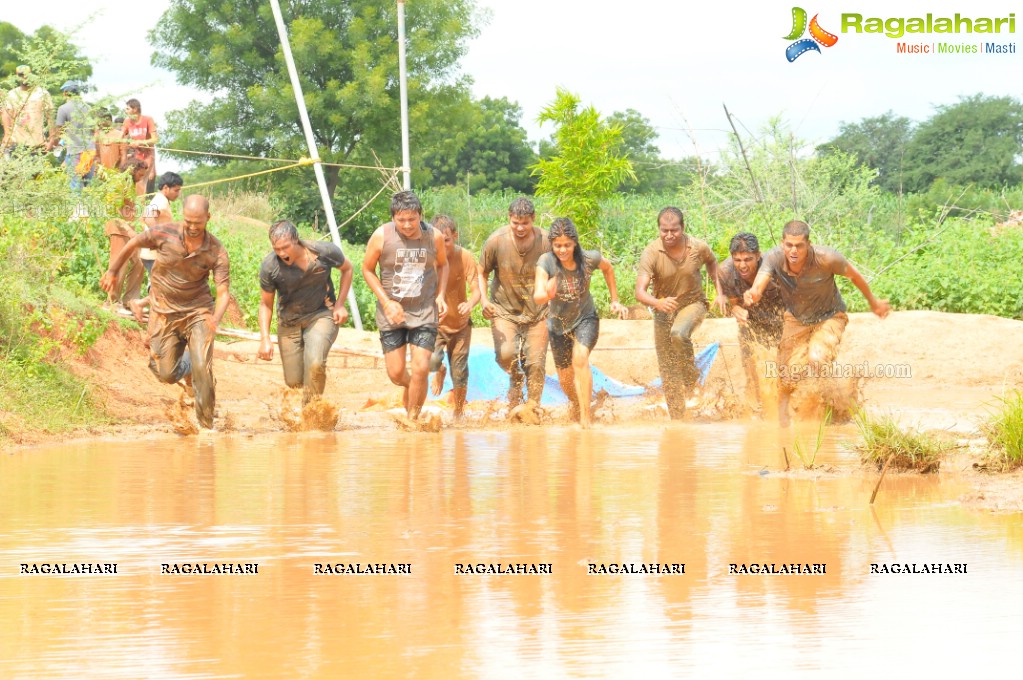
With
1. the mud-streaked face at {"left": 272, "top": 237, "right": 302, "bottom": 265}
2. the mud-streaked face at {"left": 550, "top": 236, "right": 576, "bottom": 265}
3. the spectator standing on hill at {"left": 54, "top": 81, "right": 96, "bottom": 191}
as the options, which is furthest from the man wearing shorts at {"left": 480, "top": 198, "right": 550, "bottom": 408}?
the spectator standing on hill at {"left": 54, "top": 81, "right": 96, "bottom": 191}

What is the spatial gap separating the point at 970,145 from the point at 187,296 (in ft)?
164

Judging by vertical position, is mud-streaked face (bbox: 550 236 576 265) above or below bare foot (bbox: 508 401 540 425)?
above

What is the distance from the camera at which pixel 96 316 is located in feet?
43.3

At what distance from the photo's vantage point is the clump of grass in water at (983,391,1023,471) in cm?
780

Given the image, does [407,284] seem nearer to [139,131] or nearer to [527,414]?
[527,414]

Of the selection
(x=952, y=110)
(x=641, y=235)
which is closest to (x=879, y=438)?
(x=641, y=235)

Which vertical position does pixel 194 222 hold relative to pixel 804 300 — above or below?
above

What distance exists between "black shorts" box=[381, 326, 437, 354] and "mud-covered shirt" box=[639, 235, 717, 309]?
7.14 feet

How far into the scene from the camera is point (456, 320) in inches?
488

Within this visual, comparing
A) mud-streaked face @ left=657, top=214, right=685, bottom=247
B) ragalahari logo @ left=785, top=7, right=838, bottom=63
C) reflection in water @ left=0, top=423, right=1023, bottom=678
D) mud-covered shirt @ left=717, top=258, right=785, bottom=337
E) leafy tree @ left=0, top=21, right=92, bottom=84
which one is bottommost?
reflection in water @ left=0, top=423, right=1023, bottom=678

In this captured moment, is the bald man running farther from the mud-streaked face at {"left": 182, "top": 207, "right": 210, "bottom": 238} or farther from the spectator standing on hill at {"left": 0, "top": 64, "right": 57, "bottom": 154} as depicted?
the spectator standing on hill at {"left": 0, "top": 64, "right": 57, "bottom": 154}

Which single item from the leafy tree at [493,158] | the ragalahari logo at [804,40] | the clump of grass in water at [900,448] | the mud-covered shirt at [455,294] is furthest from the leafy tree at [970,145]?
the clump of grass in water at [900,448]

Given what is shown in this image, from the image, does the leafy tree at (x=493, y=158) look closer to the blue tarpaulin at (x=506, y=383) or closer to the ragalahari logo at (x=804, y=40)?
the ragalahari logo at (x=804, y=40)

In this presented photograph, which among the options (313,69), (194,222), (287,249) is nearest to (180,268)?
(194,222)
